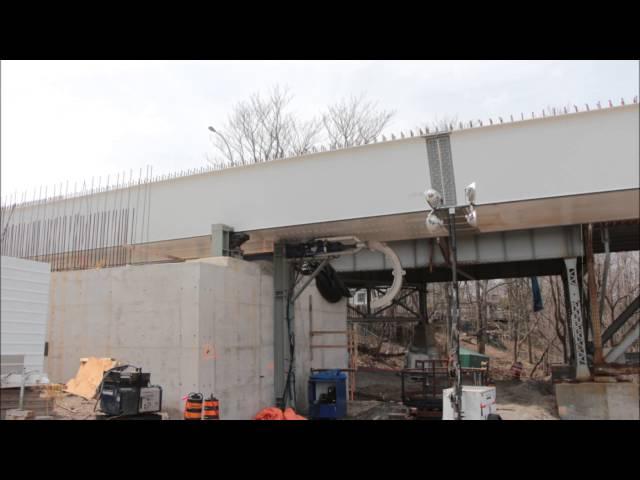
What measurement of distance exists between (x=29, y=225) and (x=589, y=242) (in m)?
18.7

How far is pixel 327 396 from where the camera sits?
654 inches

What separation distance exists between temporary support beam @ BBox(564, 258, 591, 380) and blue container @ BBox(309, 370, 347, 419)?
7.43 meters

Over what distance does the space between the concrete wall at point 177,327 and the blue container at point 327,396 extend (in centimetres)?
160

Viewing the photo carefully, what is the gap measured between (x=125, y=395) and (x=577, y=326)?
1387cm

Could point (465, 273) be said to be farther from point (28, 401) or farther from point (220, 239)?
point (28, 401)

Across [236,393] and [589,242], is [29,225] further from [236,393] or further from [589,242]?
[589,242]

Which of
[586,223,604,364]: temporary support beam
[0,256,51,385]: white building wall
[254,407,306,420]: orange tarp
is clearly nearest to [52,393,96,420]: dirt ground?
[0,256,51,385]: white building wall

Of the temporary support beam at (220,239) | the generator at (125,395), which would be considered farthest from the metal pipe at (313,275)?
the generator at (125,395)

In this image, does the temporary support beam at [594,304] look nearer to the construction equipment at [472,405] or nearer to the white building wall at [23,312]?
the construction equipment at [472,405]

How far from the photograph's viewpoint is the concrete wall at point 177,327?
13047mm

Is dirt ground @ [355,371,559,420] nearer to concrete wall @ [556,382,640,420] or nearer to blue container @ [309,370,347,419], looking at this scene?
concrete wall @ [556,382,640,420]
